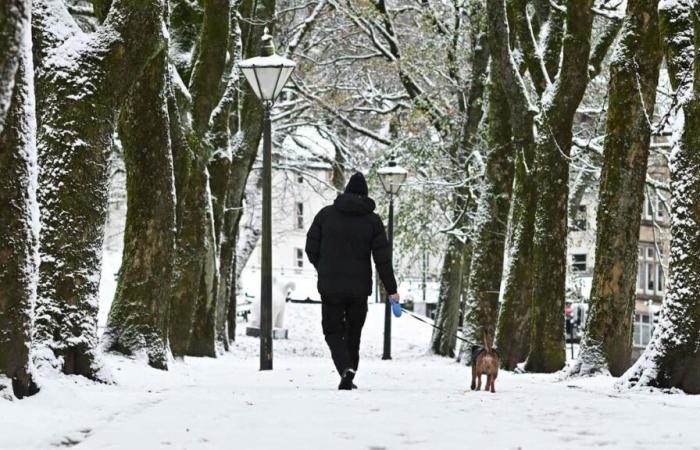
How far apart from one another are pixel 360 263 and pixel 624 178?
3.81 m

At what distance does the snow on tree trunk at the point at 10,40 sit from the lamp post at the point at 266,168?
34.9ft

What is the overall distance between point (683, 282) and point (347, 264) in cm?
307

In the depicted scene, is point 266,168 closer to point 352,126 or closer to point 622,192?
point 622,192

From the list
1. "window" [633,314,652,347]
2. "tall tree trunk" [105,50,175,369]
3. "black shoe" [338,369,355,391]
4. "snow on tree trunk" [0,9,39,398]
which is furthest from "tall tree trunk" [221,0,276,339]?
"window" [633,314,652,347]

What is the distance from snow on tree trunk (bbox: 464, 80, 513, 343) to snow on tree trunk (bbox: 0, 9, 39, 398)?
15251 mm

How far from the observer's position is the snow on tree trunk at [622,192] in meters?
13.7

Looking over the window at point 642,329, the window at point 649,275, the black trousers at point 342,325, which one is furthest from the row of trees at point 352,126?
the window at point 649,275

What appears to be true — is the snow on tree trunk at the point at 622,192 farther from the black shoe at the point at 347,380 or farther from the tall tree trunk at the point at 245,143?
the tall tree trunk at the point at 245,143

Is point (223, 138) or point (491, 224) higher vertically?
point (223, 138)

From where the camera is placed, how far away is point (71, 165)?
9898 millimetres

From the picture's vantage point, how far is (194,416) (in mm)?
8336

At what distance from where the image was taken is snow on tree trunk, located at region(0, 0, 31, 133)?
5.65m

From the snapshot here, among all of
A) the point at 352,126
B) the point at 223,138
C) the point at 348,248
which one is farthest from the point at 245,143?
the point at 348,248

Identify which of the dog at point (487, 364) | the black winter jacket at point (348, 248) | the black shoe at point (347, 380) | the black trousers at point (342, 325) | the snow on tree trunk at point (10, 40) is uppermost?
the snow on tree trunk at point (10, 40)
